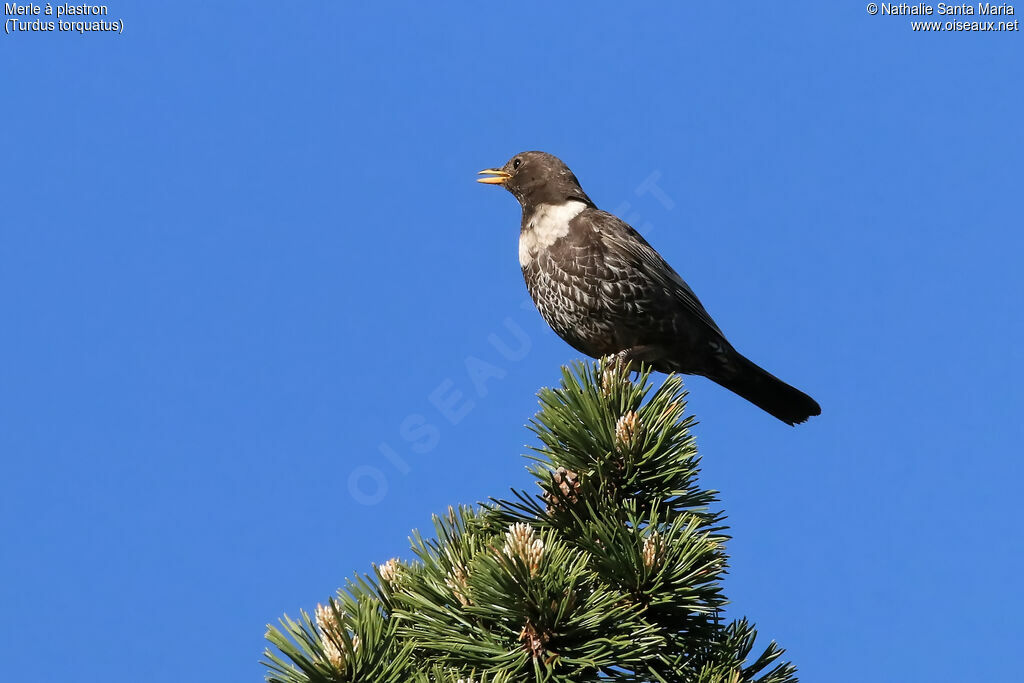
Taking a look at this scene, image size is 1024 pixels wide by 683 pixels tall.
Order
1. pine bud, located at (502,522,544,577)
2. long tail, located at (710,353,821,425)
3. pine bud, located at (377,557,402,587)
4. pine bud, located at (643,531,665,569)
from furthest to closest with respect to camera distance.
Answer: long tail, located at (710,353,821,425), pine bud, located at (377,557,402,587), pine bud, located at (643,531,665,569), pine bud, located at (502,522,544,577)

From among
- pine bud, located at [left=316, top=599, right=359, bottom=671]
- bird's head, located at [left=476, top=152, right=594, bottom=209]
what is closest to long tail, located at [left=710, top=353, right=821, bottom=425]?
bird's head, located at [left=476, top=152, right=594, bottom=209]

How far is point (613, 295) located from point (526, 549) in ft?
11.5

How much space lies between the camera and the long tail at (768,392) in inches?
263

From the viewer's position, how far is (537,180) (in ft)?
22.5

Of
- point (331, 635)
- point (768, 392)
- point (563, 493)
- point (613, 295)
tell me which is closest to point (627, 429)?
point (563, 493)

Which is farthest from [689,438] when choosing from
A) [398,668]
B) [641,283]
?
[641,283]

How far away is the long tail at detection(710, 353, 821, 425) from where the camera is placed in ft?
21.9

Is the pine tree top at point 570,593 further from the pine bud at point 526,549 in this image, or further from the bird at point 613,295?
the bird at point 613,295

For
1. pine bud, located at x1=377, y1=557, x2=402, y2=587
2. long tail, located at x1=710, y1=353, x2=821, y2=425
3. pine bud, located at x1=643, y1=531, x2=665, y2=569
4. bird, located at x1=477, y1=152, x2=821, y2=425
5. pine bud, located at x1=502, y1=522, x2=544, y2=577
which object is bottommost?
pine bud, located at x1=643, y1=531, x2=665, y2=569

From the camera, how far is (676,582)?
2.63 m

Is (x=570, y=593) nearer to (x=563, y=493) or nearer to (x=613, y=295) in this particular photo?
(x=563, y=493)

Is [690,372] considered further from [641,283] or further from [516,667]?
[516,667]

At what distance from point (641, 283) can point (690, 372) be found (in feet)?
3.13

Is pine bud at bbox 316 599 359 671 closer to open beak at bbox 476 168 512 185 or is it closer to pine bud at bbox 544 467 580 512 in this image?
pine bud at bbox 544 467 580 512
